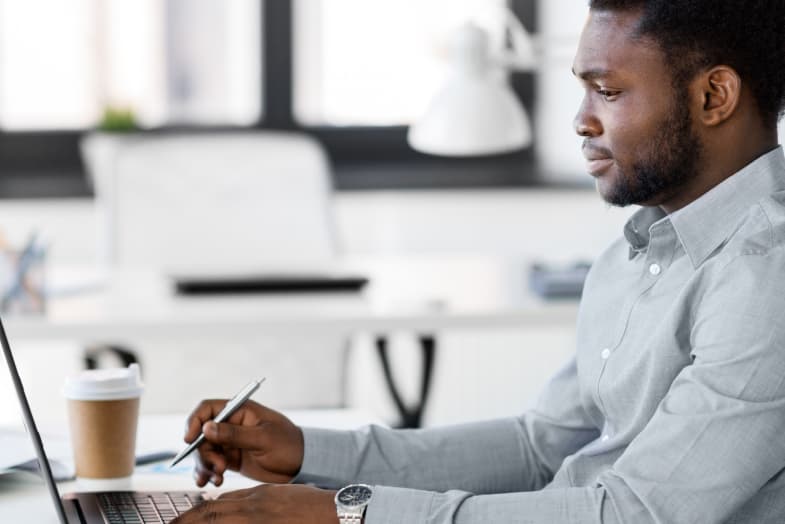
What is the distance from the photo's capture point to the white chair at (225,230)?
2984 mm

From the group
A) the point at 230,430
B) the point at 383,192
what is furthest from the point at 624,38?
the point at 383,192

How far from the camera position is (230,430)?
4.44 feet

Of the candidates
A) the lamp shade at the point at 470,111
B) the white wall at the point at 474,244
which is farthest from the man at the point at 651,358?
the white wall at the point at 474,244

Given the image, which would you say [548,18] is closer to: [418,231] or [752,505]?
[418,231]

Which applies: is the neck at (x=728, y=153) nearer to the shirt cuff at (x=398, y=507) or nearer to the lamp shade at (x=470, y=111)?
the shirt cuff at (x=398, y=507)

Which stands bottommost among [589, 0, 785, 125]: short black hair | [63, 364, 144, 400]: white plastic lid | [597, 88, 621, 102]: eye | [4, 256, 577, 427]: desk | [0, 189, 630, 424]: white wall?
[0, 189, 630, 424]: white wall

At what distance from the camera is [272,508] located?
1133 millimetres

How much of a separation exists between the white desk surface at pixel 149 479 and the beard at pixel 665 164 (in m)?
0.55

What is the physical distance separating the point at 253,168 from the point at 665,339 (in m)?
Result: 2.06

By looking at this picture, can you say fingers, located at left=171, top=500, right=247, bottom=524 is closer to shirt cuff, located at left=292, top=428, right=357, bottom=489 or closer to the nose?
shirt cuff, located at left=292, top=428, right=357, bottom=489

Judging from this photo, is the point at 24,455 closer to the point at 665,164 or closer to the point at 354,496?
the point at 354,496

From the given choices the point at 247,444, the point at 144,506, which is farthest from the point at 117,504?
the point at 247,444

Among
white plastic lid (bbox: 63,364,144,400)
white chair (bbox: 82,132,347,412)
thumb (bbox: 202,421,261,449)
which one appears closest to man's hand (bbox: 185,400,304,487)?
thumb (bbox: 202,421,261,449)

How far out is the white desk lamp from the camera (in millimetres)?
2445
